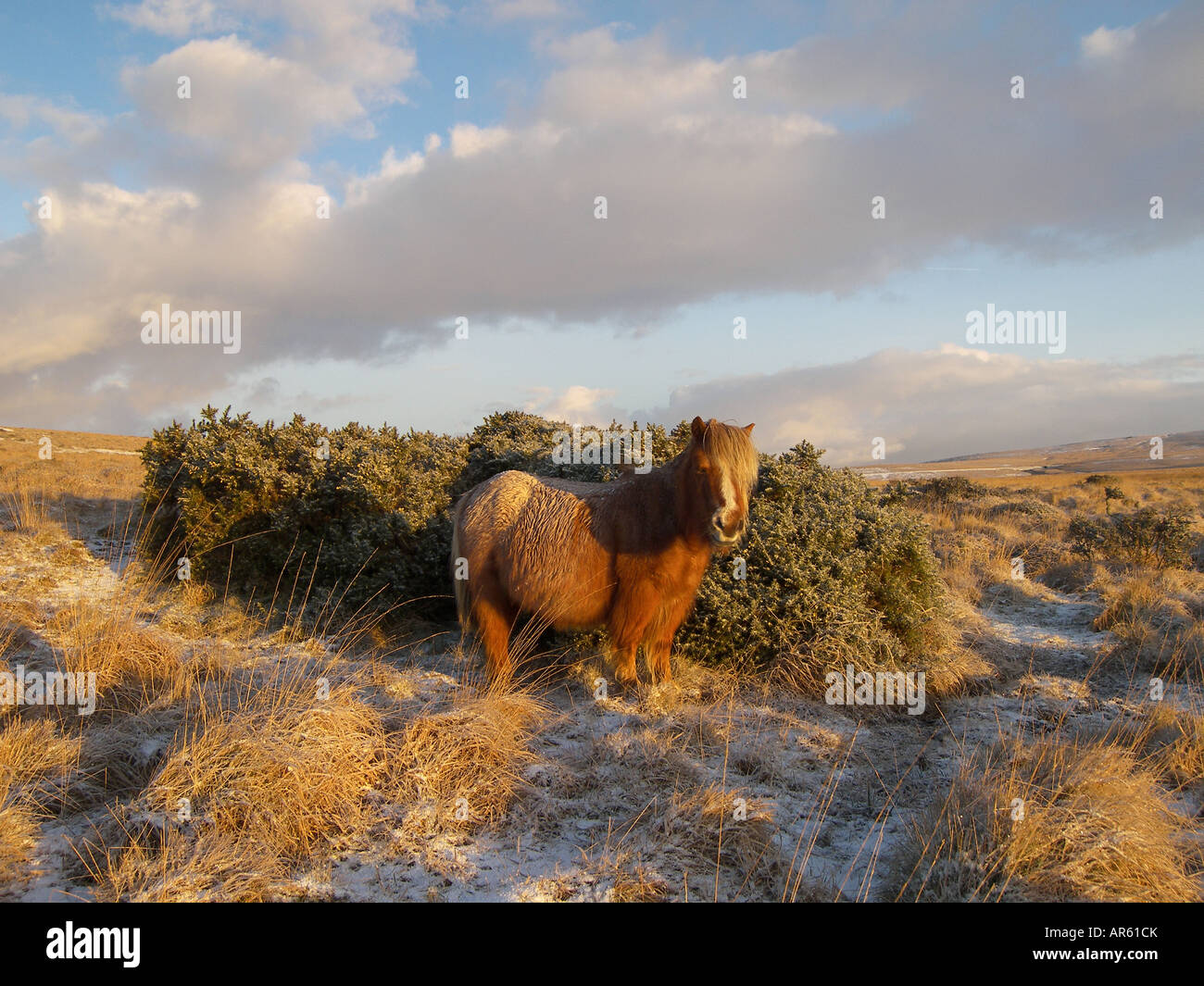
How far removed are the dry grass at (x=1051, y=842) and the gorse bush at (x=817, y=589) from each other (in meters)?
2.48

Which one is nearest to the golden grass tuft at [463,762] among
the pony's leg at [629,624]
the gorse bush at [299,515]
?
the pony's leg at [629,624]

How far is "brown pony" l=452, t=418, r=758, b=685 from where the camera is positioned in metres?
5.84

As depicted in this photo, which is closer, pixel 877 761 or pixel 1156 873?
pixel 1156 873

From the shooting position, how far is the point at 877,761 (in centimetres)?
513

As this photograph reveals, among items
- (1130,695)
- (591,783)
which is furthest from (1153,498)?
(591,783)

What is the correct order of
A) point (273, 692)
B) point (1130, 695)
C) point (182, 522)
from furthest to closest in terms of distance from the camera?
point (182, 522), point (1130, 695), point (273, 692)

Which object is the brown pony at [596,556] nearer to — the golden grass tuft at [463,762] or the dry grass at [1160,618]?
the golden grass tuft at [463,762]

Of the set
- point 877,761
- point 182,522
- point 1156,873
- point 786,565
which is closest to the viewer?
point 1156,873

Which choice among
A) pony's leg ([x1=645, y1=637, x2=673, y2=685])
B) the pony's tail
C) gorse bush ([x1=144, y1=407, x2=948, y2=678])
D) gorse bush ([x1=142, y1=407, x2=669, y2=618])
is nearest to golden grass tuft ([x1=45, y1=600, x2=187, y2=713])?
gorse bush ([x1=144, y1=407, x2=948, y2=678])

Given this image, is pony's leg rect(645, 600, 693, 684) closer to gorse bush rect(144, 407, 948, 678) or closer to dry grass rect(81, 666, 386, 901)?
gorse bush rect(144, 407, 948, 678)

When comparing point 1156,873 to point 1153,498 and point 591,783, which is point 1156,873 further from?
point 1153,498

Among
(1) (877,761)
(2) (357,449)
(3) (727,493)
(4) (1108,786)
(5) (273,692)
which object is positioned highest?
(2) (357,449)

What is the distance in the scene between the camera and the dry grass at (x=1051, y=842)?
320cm

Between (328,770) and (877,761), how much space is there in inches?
157
